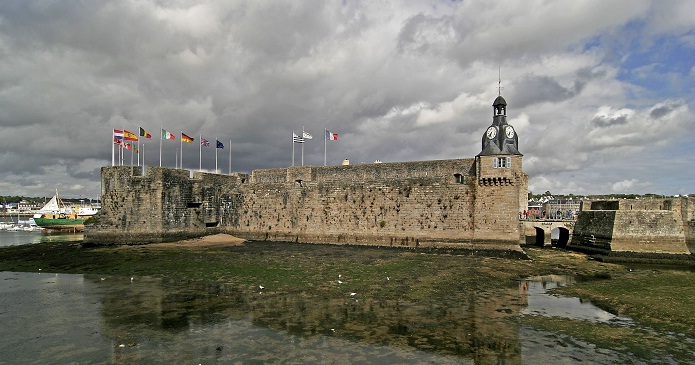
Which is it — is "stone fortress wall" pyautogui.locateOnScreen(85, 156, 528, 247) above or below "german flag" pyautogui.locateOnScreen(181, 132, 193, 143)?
below

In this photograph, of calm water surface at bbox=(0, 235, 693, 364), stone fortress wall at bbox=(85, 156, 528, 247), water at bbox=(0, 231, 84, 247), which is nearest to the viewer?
calm water surface at bbox=(0, 235, 693, 364)

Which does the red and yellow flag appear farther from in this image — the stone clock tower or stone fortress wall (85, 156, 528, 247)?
the stone clock tower

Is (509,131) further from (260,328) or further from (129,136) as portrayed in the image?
(129,136)

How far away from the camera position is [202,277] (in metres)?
14.6

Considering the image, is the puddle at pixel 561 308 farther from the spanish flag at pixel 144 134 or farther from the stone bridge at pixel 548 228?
the spanish flag at pixel 144 134

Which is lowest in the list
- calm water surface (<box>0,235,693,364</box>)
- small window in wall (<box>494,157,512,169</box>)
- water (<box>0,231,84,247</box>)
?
water (<box>0,231,84,247</box>)

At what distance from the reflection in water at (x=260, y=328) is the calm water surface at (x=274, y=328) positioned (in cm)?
2

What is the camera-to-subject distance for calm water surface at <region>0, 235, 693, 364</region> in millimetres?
7309

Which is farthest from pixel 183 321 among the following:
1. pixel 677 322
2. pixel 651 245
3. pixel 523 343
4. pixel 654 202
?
pixel 654 202

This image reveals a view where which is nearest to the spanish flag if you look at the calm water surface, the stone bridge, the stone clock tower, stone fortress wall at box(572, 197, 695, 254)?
the calm water surface

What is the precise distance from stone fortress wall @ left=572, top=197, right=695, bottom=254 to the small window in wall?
7.59 meters

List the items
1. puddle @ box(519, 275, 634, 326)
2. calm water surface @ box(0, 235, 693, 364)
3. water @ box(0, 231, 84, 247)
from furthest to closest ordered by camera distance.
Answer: water @ box(0, 231, 84, 247), puddle @ box(519, 275, 634, 326), calm water surface @ box(0, 235, 693, 364)

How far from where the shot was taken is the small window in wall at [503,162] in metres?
21.7

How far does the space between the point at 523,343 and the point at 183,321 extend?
7.30m
